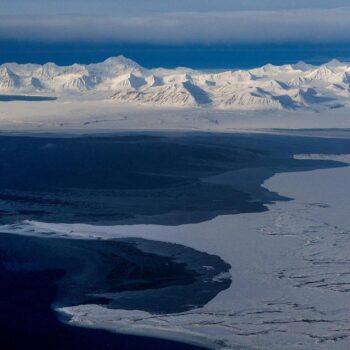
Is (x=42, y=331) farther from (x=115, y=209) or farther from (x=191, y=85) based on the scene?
(x=191, y=85)

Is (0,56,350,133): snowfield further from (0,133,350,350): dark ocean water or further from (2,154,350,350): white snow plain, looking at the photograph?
(2,154,350,350): white snow plain

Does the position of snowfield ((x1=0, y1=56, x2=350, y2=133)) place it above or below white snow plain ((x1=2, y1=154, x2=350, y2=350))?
above

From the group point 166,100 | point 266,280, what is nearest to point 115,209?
point 266,280

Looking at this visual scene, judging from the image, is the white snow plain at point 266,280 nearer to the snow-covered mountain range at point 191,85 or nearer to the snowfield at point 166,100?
the snowfield at point 166,100

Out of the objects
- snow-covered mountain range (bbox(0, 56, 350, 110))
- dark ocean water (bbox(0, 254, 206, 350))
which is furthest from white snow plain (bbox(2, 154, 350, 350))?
snow-covered mountain range (bbox(0, 56, 350, 110))

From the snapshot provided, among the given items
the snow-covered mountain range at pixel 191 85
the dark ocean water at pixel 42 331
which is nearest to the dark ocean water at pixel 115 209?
the dark ocean water at pixel 42 331

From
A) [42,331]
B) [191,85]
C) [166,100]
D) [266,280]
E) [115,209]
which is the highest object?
[191,85]
